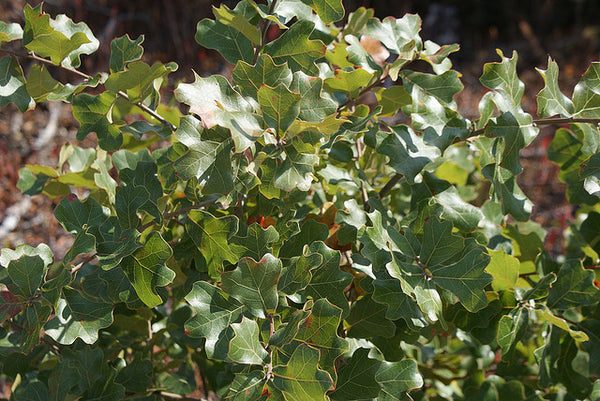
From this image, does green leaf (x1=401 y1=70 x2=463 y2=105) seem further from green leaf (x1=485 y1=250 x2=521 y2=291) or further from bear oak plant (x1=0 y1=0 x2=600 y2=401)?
green leaf (x1=485 y1=250 x2=521 y2=291)

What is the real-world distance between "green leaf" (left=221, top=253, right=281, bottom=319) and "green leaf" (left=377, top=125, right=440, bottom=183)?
31 centimetres

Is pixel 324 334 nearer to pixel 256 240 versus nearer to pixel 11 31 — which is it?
pixel 256 240

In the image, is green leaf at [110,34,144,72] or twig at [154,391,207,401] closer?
green leaf at [110,34,144,72]

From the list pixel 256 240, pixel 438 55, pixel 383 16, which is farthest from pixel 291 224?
pixel 383 16

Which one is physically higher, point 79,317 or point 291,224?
point 291,224

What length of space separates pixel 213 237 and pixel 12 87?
1.50 feet

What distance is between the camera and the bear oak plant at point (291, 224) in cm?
84

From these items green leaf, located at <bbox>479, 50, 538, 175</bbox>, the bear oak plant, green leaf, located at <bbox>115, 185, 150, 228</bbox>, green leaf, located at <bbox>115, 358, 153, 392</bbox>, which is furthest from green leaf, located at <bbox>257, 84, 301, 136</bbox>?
green leaf, located at <bbox>115, 358, 153, 392</bbox>

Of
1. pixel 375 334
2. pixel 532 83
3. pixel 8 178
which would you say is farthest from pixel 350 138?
pixel 532 83

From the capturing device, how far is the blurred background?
3.69m

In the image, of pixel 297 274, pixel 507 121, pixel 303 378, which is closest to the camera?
pixel 303 378

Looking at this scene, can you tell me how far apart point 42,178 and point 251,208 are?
527mm

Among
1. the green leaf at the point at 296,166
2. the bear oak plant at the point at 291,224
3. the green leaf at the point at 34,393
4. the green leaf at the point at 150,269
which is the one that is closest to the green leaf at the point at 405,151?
the bear oak plant at the point at 291,224

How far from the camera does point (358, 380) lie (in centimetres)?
94
